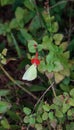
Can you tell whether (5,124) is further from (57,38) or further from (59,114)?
(57,38)

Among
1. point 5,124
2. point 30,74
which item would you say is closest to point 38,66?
point 30,74

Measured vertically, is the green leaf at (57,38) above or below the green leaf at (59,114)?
above

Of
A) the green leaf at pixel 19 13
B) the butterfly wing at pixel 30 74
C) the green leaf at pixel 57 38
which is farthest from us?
the green leaf at pixel 19 13

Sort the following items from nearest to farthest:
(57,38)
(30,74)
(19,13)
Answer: (30,74) → (57,38) → (19,13)

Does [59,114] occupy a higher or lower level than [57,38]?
lower

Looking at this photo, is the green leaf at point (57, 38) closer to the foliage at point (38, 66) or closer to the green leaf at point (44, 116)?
the foliage at point (38, 66)

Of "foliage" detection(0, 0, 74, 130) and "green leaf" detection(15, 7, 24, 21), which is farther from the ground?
"green leaf" detection(15, 7, 24, 21)

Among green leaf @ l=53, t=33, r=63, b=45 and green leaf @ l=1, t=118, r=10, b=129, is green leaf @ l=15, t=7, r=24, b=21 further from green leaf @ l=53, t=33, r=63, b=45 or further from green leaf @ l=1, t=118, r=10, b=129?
green leaf @ l=1, t=118, r=10, b=129

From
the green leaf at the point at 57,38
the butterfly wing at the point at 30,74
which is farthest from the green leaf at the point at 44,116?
the green leaf at the point at 57,38

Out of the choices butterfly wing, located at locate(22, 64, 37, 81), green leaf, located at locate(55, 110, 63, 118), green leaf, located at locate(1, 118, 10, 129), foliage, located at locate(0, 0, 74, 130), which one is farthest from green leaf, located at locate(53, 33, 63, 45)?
green leaf, located at locate(1, 118, 10, 129)

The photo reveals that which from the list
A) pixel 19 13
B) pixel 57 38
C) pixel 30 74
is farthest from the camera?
pixel 19 13

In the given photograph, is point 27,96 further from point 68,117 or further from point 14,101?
point 68,117
